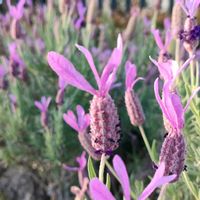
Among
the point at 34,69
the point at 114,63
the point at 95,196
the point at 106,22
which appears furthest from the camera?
the point at 106,22

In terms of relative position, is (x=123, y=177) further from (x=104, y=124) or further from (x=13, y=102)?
(x=13, y=102)

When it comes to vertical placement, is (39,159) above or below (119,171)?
below

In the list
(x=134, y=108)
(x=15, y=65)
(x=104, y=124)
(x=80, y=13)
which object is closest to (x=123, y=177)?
(x=104, y=124)

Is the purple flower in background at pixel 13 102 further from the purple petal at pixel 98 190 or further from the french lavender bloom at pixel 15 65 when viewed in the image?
the purple petal at pixel 98 190

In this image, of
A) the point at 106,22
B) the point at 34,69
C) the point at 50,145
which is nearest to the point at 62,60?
the point at 50,145

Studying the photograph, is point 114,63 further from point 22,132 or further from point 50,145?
point 22,132

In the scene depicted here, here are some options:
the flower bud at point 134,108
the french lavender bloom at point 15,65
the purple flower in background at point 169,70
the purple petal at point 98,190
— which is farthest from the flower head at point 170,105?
the french lavender bloom at point 15,65

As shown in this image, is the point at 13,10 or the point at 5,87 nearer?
the point at 13,10
